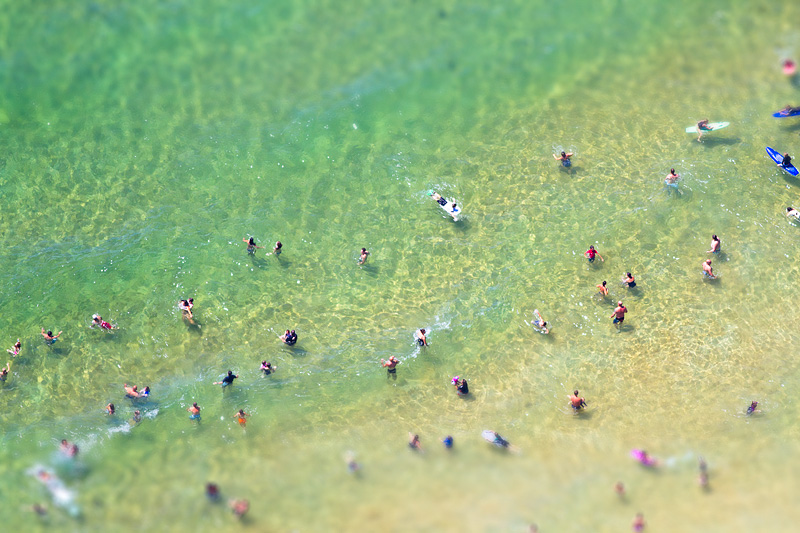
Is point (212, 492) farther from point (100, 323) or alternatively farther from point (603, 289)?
point (603, 289)

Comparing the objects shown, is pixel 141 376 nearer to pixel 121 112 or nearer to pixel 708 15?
pixel 121 112

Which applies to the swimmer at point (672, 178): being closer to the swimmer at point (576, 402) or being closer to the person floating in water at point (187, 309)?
the swimmer at point (576, 402)

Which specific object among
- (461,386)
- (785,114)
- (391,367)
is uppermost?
(785,114)

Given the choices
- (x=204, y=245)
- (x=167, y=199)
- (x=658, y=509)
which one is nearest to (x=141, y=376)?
(x=204, y=245)

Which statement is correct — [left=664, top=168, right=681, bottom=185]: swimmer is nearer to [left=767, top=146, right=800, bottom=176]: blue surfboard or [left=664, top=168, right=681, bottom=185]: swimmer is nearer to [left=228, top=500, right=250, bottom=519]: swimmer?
[left=767, top=146, right=800, bottom=176]: blue surfboard

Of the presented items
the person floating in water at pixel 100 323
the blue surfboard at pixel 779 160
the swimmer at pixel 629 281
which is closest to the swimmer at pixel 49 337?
the person floating in water at pixel 100 323

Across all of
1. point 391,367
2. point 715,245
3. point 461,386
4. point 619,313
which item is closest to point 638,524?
point 461,386
